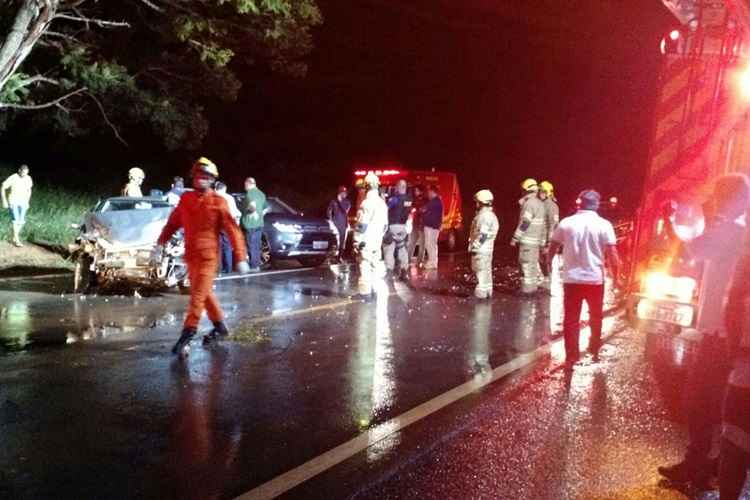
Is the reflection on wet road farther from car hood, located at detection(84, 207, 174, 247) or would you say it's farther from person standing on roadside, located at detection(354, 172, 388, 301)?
Answer: car hood, located at detection(84, 207, 174, 247)

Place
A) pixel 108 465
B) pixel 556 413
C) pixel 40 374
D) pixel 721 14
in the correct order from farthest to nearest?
pixel 721 14 < pixel 40 374 < pixel 556 413 < pixel 108 465

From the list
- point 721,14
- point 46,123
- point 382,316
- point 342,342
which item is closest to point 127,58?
point 46,123

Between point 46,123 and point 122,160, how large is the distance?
8591 millimetres

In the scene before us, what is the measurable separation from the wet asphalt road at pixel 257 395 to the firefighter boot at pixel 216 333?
0.16 metres

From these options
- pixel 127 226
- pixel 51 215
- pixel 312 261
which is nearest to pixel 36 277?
pixel 127 226

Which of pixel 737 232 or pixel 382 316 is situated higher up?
pixel 737 232

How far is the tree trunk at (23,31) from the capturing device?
14.2m

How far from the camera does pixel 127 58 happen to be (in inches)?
746

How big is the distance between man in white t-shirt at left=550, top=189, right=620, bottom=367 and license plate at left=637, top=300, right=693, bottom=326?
0.56 meters

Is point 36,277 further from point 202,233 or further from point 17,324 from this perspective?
point 202,233

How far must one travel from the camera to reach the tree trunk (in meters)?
14.2

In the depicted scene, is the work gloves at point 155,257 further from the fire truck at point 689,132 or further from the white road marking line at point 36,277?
the fire truck at point 689,132

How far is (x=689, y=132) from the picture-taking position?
25.1ft

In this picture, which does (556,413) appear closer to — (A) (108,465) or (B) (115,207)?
(A) (108,465)
